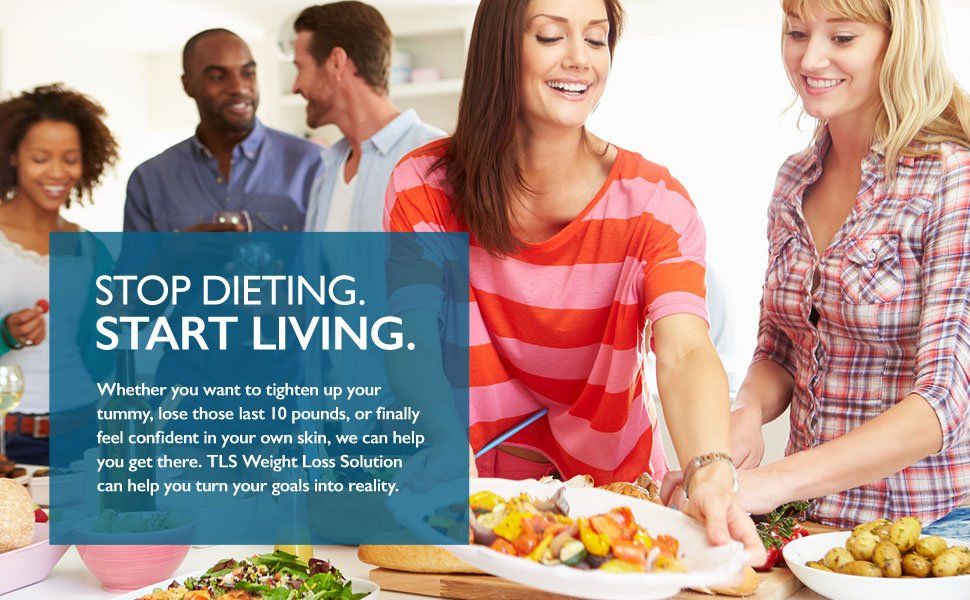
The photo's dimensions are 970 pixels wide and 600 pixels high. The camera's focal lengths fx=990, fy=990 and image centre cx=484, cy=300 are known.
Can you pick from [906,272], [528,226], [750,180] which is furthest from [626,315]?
[750,180]

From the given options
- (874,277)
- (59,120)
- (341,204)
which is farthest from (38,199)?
(874,277)

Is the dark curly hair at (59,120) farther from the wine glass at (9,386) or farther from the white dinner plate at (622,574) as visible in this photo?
the white dinner plate at (622,574)

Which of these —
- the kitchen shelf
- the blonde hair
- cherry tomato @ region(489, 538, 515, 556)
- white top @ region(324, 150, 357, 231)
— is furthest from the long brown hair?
the kitchen shelf

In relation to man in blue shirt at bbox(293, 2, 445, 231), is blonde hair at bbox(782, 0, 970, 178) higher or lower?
lower

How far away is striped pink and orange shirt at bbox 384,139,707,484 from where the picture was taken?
147 centimetres

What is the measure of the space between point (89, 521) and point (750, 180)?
3572 mm

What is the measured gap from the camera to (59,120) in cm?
287

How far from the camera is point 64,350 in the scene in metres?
2.56

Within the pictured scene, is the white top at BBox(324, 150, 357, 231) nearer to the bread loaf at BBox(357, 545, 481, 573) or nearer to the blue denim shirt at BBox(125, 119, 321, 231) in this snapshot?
the blue denim shirt at BBox(125, 119, 321, 231)

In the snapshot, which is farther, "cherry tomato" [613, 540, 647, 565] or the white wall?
the white wall

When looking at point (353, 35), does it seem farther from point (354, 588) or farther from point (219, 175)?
point (354, 588)

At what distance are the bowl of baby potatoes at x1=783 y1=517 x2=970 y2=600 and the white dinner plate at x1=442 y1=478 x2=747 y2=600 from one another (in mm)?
226

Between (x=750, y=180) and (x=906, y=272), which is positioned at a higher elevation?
(x=750, y=180)

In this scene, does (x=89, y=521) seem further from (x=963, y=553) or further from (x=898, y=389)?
(x=898, y=389)
